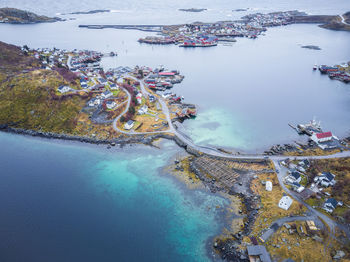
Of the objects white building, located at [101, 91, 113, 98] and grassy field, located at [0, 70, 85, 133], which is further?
white building, located at [101, 91, 113, 98]

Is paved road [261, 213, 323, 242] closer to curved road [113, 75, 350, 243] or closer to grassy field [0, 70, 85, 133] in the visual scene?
curved road [113, 75, 350, 243]

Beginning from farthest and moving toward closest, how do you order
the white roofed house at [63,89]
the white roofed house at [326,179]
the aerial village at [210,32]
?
the aerial village at [210,32]
the white roofed house at [63,89]
the white roofed house at [326,179]

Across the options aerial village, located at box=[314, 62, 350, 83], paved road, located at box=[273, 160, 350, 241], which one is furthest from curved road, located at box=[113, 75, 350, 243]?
aerial village, located at box=[314, 62, 350, 83]

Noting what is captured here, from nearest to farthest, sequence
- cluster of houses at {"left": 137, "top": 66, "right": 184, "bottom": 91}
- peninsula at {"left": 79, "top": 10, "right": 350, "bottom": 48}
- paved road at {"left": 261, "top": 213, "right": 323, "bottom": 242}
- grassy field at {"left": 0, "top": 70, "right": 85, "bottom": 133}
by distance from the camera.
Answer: paved road at {"left": 261, "top": 213, "right": 323, "bottom": 242}
grassy field at {"left": 0, "top": 70, "right": 85, "bottom": 133}
cluster of houses at {"left": 137, "top": 66, "right": 184, "bottom": 91}
peninsula at {"left": 79, "top": 10, "right": 350, "bottom": 48}

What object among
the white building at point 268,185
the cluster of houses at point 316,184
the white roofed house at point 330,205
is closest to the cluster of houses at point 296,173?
the cluster of houses at point 316,184

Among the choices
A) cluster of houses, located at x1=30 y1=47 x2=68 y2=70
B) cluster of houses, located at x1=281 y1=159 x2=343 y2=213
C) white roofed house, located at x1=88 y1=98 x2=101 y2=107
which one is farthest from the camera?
cluster of houses, located at x1=30 y1=47 x2=68 y2=70

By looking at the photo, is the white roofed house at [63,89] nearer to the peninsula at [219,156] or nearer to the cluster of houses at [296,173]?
the peninsula at [219,156]

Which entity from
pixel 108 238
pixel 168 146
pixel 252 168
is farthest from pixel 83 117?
pixel 252 168
